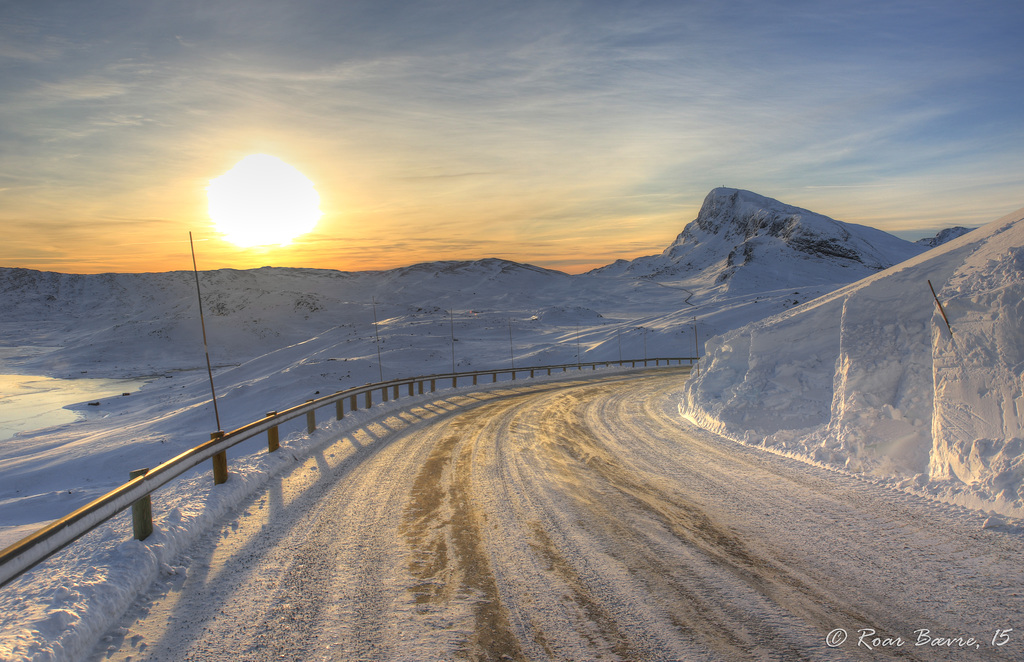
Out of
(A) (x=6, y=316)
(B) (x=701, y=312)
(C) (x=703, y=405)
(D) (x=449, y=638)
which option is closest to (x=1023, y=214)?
(C) (x=703, y=405)

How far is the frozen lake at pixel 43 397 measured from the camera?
129ft

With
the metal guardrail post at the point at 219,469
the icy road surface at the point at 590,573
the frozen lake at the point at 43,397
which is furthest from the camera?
the frozen lake at the point at 43,397

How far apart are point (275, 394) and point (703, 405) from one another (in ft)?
98.2

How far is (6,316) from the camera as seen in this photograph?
579 ft

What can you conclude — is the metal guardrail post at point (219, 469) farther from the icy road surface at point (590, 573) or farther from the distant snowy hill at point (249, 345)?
the distant snowy hill at point (249, 345)

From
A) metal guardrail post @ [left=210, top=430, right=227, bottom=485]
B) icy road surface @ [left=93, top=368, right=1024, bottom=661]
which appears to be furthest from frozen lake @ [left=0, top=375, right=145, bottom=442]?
icy road surface @ [left=93, top=368, right=1024, bottom=661]

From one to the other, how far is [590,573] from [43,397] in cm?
7093

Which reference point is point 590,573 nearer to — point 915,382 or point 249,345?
point 915,382

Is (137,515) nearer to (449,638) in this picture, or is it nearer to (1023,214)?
(449,638)

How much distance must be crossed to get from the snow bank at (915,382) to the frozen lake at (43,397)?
4190cm

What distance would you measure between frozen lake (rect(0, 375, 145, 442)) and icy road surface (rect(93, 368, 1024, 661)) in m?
38.1

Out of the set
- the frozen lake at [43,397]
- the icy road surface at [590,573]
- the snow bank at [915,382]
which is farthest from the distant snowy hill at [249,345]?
the snow bank at [915,382]

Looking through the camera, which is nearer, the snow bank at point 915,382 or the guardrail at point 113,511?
the guardrail at point 113,511

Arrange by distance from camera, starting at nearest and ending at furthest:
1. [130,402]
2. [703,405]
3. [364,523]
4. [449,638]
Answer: [449,638] → [364,523] → [703,405] → [130,402]
